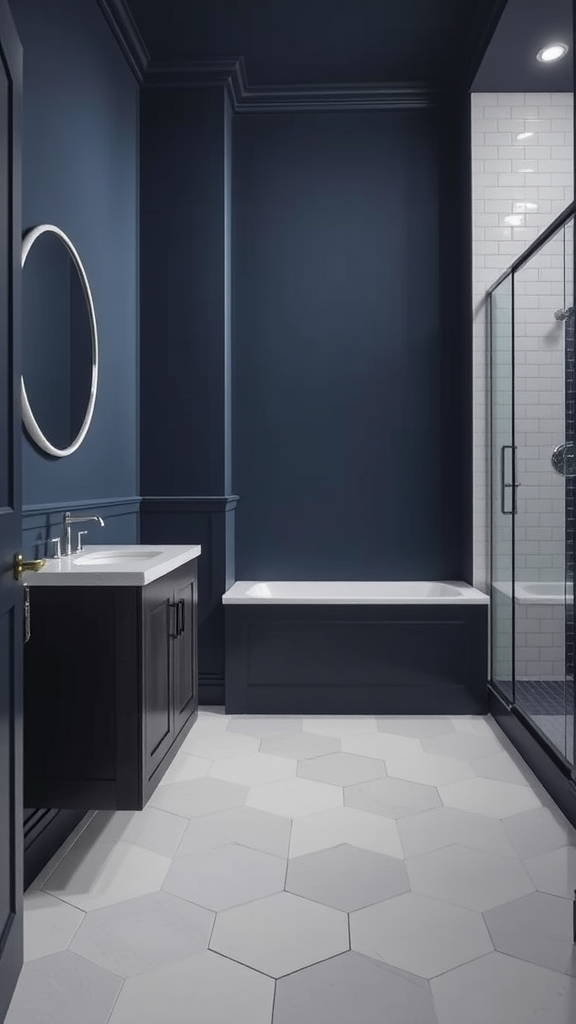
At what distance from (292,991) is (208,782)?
1212 mm

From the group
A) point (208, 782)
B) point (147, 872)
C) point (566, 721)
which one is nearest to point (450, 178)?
point (566, 721)

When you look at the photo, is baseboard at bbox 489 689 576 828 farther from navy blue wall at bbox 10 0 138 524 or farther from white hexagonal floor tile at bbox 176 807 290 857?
navy blue wall at bbox 10 0 138 524

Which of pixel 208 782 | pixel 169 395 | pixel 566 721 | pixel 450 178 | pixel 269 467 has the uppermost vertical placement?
pixel 450 178

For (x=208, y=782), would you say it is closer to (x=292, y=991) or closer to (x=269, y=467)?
(x=292, y=991)

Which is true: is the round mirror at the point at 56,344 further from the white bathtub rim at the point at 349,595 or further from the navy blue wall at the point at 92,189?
the white bathtub rim at the point at 349,595

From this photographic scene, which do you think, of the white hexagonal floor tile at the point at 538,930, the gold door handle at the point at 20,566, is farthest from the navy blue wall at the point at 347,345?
the gold door handle at the point at 20,566

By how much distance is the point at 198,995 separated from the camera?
1562mm

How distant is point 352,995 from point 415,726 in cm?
192

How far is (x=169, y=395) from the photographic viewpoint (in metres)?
3.85

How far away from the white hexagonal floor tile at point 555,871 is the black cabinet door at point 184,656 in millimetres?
1220

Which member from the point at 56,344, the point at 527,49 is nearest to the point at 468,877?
the point at 56,344

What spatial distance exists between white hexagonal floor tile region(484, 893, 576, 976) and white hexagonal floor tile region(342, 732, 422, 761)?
111 centimetres

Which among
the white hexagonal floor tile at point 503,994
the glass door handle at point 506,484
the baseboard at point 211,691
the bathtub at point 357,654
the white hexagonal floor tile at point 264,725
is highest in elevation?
the glass door handle at point 506,484

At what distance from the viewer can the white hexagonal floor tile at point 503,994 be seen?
1498 millimetres
